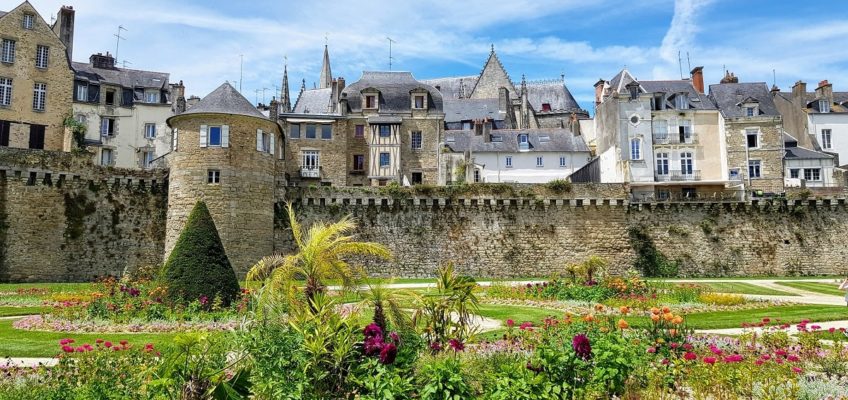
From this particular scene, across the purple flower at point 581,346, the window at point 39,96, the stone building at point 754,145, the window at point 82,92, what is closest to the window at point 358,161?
the window at point 82,92

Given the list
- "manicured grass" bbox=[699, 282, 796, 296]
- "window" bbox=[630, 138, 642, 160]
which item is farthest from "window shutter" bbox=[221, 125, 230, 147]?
"window" bbox=[630, 138, 642, 160]

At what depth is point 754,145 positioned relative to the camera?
1516 inches

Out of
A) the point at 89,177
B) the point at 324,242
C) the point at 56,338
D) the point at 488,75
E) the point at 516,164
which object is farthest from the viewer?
the point at 488,75

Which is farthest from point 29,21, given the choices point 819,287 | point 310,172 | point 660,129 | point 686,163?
point 819,287

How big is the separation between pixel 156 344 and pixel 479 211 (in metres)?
22.2

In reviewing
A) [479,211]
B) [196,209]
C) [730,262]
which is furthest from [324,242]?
[730,262]

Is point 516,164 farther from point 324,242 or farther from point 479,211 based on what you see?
point 324,242

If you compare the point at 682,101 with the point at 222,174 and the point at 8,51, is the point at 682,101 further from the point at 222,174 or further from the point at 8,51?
the point at 8,51

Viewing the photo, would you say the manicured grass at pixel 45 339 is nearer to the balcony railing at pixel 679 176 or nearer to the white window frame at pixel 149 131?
the white window frame at pixel 149 131

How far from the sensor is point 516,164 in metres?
41.4

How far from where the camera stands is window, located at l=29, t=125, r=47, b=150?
1331 inches

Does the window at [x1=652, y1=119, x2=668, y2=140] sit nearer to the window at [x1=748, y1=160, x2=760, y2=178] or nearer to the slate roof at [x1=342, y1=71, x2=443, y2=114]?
the window at [x1=748, y1=160, x2=760, y2=178]

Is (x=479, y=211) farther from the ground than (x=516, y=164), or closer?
closer

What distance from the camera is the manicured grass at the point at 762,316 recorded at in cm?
1279
